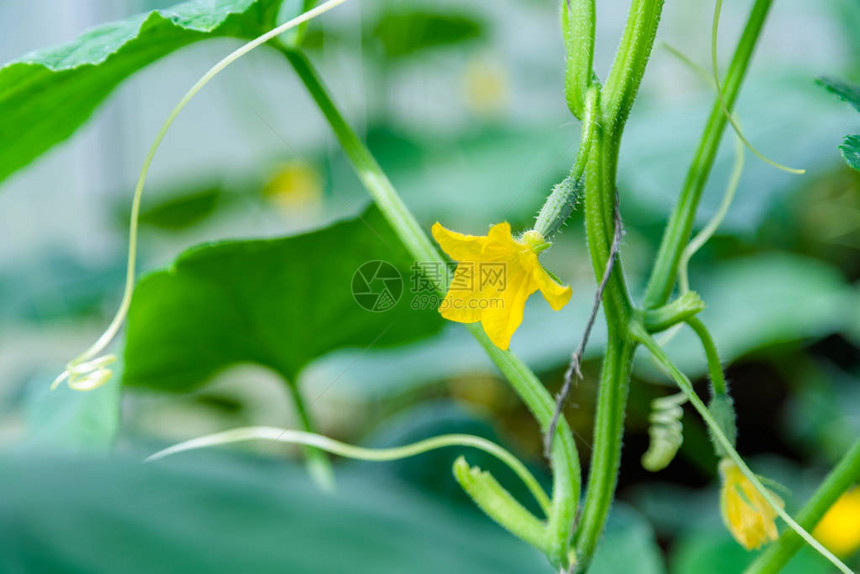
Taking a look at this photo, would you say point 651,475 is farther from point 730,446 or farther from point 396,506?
point 396,506

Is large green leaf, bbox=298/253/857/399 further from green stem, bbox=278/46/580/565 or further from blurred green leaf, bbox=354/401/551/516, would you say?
green stem, bbox=278/46/580/565

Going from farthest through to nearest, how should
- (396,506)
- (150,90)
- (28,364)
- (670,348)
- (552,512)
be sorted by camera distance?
1. (150,90)
2. (28,364)
3. (670,348)
4. (552,512)
5. (396,506)

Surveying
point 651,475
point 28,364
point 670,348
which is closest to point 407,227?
point 670,348

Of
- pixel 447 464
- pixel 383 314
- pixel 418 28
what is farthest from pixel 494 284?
pixel 418 28

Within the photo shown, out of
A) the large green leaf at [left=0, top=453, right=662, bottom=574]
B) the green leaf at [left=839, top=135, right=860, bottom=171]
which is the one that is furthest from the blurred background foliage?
the green leaf at [left=839, top=135, right=860, bottom=171]

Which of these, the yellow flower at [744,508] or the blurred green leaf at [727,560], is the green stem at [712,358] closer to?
the yellow flower at [744,508]

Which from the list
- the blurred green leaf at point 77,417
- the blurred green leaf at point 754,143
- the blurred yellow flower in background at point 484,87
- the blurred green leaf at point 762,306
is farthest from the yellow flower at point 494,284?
the blurred yellow flower in background at point 484,87

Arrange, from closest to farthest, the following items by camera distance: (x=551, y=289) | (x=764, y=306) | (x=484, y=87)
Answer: (x=551, y=289) → (x=764, y=306) → (x=484, y=87)

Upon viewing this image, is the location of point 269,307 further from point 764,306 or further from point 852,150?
point 764,306
